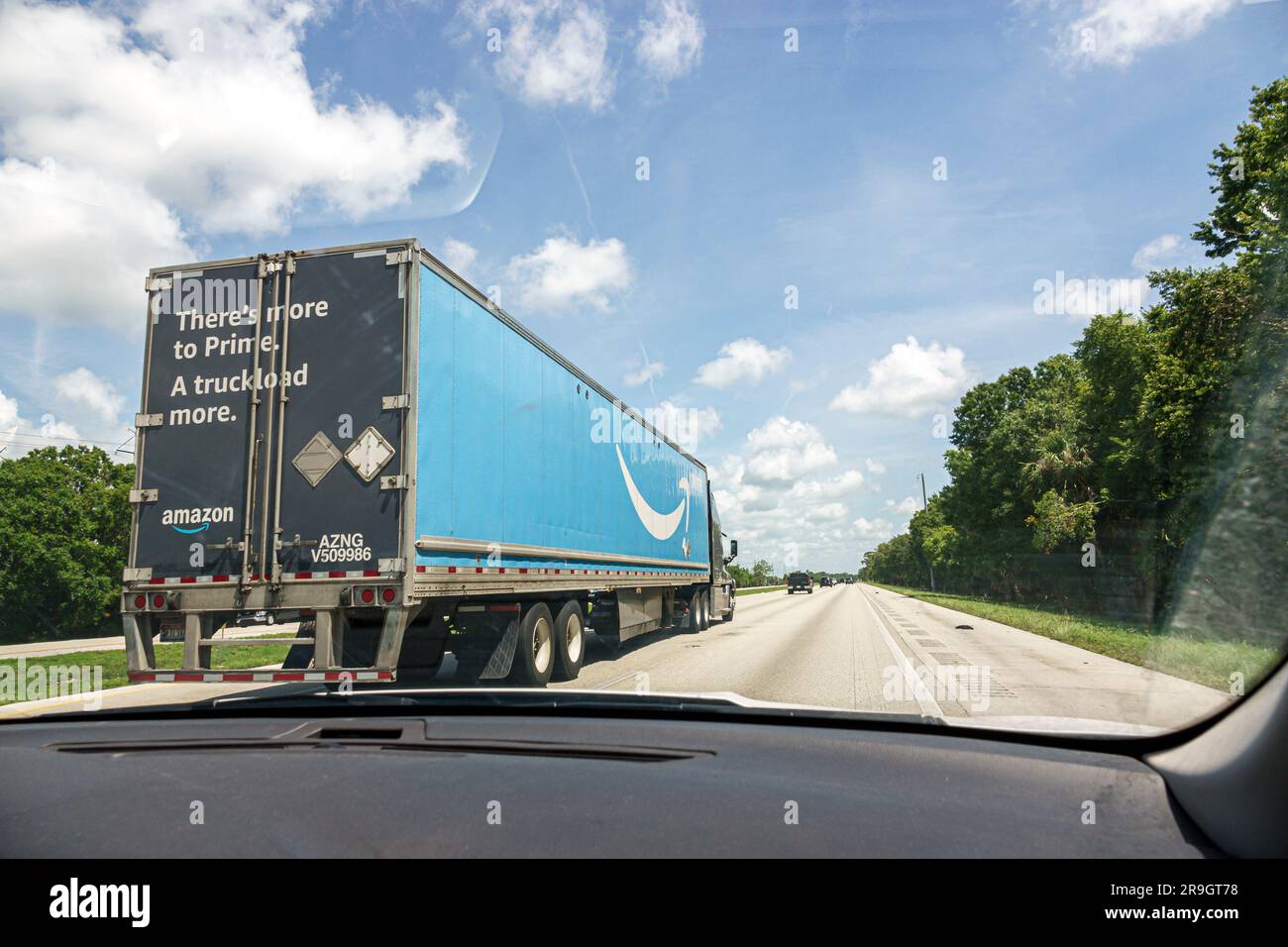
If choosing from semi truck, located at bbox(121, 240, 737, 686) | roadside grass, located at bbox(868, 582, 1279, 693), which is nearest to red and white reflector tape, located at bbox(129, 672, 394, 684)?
semi truck, located at bbox(121, 240, 737, 686)

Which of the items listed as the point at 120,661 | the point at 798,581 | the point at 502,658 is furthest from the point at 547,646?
the point at 798,581

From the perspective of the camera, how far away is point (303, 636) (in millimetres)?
8734

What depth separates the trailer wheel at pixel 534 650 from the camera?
10430mm

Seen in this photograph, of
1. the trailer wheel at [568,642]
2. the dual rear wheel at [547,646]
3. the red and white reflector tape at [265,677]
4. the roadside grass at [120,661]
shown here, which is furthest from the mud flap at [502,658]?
the roadside grass at [120,661]

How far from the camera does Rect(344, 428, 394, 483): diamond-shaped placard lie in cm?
851

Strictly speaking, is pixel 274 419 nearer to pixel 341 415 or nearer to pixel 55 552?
pixel 341 415

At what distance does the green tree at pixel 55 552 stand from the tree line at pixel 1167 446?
33.8 m

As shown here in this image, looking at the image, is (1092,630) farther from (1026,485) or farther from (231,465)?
(1026,485)

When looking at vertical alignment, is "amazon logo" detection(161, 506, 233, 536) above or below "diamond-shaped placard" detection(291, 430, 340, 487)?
below

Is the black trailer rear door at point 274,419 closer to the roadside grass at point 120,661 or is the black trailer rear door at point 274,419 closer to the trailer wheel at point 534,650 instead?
the roadside grass at point 120,661

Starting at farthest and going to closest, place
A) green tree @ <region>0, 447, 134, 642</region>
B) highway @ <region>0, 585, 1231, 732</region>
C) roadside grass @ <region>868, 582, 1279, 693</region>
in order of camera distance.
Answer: green tree @ <region>0, 447, 134, 642</region>, highway @ <region>0, 585, 1231, 732</region>, roadside grass @ <region>868, 582, 1279, 693</region>

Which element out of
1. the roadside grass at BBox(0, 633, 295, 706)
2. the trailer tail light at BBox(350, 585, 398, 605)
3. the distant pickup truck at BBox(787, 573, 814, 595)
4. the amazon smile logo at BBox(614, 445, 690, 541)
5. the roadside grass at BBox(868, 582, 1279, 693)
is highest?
the amazon smile logo at BBox(614, 445, 690, 541)

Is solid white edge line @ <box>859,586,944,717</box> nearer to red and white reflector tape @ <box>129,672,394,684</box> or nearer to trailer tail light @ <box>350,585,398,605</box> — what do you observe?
trailer tail light @ <box>350,585,398,605</box>

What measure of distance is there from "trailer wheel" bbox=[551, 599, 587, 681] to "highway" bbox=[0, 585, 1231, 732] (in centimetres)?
30
